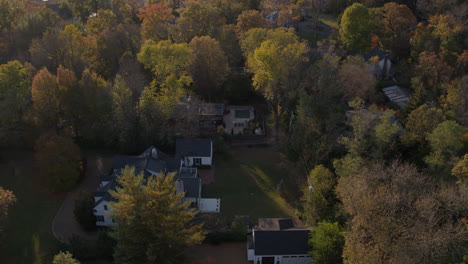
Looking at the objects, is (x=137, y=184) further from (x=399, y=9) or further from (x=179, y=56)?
(x=399, y=9)

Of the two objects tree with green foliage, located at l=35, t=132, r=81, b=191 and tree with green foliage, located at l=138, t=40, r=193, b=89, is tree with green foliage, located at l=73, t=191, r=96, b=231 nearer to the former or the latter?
tree with green foliage, located at l=35, t=132, r=81, b=191

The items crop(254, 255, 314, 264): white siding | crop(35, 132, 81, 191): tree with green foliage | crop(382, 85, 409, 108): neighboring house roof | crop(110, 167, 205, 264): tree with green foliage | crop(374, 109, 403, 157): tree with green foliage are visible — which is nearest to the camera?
crop(110, 167, 205, 264): tree with green foliage

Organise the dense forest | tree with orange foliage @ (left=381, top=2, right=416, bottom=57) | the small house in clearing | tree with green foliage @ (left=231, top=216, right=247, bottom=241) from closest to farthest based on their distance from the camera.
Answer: the dense forest → tree with green foliage @ (left=231, top=216, right=247, bottom=241) → the small house in clearing → tree with orange foliage @ (left=381, top=2, right=416, bottom=57)

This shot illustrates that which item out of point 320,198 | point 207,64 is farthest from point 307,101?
point 207,64

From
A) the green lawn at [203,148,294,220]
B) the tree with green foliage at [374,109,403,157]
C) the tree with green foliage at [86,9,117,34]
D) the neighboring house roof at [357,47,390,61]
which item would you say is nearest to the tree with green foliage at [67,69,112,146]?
the green lawn at [203,148,294,220]

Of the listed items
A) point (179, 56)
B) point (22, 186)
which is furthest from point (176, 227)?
point (179, 56)
